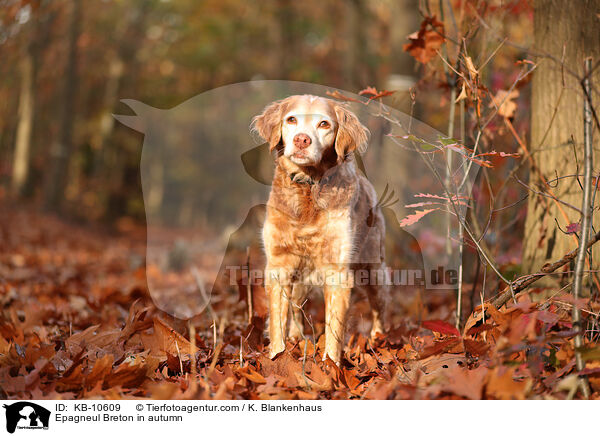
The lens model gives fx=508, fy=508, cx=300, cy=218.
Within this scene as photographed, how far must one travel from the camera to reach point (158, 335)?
281 centimetres

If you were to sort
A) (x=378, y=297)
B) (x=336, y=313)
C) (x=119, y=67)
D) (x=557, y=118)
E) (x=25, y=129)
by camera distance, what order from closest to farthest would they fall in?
(x=336, y=313) → (x=557, y=118) → (x=378, y=297) → (x=25, y=129) → (x=119, y=67)

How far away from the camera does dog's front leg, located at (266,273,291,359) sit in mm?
2881

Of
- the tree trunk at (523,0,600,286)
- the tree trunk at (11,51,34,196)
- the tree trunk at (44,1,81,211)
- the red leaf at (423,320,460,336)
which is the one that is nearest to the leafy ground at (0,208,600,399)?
the red leaf at (423,320,460,336)

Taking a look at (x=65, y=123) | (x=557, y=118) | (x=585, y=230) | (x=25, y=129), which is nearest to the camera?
(x=585, y=230)

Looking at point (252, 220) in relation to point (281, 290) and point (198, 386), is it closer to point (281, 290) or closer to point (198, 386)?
point (281, 290)

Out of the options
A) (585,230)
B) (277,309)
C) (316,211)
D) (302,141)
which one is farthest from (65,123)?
(585,230)

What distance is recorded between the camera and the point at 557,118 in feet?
10.7

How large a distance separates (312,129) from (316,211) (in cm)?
46

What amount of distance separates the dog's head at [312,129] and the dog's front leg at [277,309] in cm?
75

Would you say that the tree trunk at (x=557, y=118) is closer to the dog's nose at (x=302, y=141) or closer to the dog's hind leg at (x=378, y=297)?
the dog's hind leg at (x=378, y=297)

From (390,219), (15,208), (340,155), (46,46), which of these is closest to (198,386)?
(340,155)

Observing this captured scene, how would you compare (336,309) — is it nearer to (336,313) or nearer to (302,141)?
(336,313)

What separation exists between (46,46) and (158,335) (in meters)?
17.4
